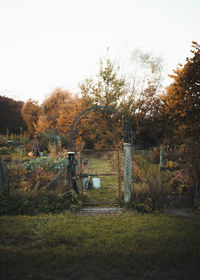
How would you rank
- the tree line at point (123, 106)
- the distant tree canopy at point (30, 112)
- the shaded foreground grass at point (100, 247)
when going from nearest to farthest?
the shaded foreground grass at point (100, 247) → the tree line at point (123, 106) → the distant tree canopy at point (30, 112)

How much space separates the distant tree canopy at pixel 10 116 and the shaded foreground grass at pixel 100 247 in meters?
18.8

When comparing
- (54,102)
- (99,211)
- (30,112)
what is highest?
(54,102)

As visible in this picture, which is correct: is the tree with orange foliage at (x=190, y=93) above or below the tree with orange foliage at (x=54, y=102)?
below

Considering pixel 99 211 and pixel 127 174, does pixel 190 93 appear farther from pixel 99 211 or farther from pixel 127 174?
pixel 99 211

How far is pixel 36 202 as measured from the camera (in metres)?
4.65

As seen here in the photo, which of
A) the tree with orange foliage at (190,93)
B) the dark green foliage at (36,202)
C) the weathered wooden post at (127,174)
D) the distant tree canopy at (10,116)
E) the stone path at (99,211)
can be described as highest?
the distant tree canopy at (10,116)

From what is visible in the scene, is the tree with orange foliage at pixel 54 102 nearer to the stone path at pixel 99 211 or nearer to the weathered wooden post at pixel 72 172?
the weathered wooden post at pixel 72 172

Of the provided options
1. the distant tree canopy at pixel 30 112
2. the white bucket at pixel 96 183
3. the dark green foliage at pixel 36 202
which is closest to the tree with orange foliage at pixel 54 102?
the distant tree canopy at pixel 30 112

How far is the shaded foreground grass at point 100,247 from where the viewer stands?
243 cm

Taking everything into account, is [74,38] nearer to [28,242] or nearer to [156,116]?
[156,116]

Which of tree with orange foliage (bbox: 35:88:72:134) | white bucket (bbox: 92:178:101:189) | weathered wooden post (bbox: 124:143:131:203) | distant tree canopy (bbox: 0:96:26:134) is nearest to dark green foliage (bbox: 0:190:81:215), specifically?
weathered wooden post (bbox: 124:143:131:203)

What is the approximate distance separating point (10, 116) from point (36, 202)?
1906cm

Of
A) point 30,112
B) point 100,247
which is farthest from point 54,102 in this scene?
point 100,247

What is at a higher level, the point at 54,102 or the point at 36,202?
the point at 54,102
